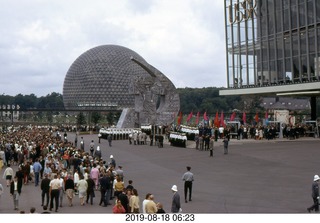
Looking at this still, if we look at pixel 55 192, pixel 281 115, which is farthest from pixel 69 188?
pixel 281 115

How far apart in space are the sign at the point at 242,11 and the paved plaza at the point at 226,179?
24340 mm

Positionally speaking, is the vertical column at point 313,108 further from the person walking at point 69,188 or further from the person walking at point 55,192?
the person walking at point 55,192

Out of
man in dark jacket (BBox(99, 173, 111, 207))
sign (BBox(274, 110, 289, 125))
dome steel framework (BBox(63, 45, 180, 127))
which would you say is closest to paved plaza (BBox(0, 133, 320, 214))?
man in dark jacket (BBox(99, 173, 111, 207))

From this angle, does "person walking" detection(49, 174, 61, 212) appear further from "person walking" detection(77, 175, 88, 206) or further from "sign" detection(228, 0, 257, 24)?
"sign" detection(228, 0, 257, 24)

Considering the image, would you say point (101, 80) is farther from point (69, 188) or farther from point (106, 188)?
point (106, 188)

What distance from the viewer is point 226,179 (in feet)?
70.5

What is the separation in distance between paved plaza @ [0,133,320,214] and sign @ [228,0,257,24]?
24.3 meters

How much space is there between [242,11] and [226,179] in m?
38.4

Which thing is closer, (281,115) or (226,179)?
(226,179)

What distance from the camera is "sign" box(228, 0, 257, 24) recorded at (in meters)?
54.6

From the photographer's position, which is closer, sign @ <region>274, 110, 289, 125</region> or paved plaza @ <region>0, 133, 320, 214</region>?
paved plaza @ <region>0, 133, 320, 214</region>

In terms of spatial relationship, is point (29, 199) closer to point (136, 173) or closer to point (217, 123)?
point (136, 173)

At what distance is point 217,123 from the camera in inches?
1784

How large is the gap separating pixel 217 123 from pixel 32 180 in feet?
81.8
